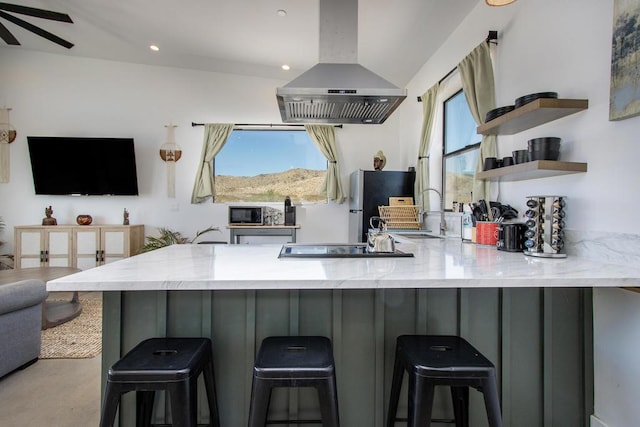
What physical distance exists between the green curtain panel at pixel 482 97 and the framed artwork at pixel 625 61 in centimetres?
92

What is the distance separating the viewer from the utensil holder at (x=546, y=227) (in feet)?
4.99

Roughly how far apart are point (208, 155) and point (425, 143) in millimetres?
2978

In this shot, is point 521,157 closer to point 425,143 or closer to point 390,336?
point 390,336

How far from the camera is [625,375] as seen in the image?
1.27 metres

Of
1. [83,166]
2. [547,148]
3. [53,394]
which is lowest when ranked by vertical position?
[53,394]

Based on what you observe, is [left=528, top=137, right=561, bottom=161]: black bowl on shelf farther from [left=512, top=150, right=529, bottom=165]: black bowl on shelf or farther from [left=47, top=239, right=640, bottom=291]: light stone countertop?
[left=47, top=239, right=640, bottom=291]: light stone countertop

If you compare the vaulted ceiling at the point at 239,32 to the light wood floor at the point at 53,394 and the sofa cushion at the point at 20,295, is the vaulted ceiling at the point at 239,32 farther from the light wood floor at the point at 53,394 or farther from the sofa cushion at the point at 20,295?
the light wood floor at the point at 53,394

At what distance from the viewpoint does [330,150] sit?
15.0ft

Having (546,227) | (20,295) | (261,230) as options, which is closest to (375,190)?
(261,230)

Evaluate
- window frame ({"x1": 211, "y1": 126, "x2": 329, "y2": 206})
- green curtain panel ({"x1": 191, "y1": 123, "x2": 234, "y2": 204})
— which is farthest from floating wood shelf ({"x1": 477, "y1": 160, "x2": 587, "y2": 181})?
green curtain panel ({"x1": 191, "y1": 123, "x2": 234, "y2": 204})

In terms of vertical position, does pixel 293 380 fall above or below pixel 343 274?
below

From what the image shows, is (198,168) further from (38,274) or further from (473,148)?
(473,148)

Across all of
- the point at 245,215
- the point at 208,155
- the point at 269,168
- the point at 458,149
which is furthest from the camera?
the point at 269,168

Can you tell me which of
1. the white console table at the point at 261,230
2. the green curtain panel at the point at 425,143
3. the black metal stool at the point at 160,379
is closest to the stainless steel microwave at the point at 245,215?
the white console table at the point at 261,230
